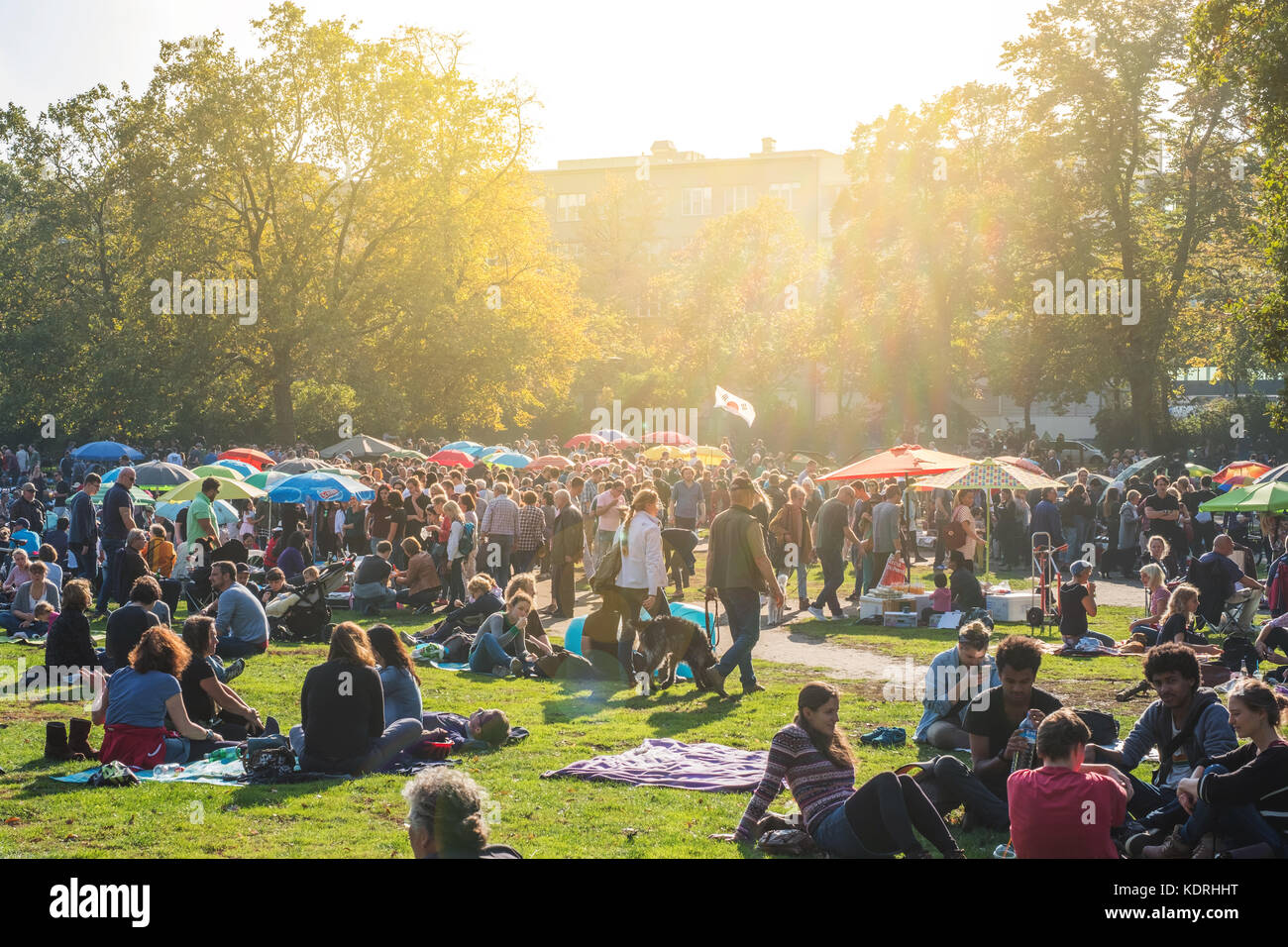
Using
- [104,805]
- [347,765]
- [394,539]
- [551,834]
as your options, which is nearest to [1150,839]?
[551,834]

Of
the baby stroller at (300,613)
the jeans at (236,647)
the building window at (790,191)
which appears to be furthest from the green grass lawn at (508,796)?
the building window at (790,191)

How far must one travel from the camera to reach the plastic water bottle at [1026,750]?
292 inches

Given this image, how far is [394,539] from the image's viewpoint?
70.2 ft

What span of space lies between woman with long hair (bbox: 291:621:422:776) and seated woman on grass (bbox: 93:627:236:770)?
1.01m

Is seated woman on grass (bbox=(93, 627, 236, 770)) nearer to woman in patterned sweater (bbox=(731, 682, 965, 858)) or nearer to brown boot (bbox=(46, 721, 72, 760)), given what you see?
brown boot (bbox=(46, 721, 72, 760))

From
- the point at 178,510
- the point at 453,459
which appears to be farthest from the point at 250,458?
the point at 178,510

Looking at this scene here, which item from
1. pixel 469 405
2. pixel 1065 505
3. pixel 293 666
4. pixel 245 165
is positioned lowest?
pixel 293 666

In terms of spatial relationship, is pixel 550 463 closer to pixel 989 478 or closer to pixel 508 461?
pixel 508 461

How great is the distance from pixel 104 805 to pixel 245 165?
33.3 m

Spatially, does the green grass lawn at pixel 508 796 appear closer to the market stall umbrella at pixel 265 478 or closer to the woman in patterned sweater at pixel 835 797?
the woman in patterned sweater at pixel 835 797

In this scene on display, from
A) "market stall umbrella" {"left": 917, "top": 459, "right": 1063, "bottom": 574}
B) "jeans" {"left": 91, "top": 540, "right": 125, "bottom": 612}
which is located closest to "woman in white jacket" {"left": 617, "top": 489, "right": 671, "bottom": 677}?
"market stall umbrella" {"left": 917, "top": 459, "right": 1063, "bottom": 574}

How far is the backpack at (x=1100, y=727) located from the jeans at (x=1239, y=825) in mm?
1905
